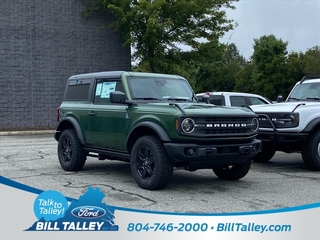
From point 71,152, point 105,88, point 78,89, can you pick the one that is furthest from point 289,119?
point 71,152

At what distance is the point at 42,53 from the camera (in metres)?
24.1

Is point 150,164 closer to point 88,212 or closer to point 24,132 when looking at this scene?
point 88,212

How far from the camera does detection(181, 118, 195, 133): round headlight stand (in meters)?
7.49

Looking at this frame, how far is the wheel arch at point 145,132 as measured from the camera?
25.2ft

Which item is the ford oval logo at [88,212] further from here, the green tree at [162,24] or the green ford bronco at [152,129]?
the green tree at [162,24]

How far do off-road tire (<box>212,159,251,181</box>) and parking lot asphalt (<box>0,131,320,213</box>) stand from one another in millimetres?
136

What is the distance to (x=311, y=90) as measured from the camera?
38.4 feet

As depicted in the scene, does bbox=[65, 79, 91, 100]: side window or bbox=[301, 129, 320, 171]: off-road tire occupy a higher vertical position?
bbox=[65, 79, 91, 100]: side window

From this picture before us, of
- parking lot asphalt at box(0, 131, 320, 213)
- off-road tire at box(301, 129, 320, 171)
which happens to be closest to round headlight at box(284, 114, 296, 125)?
off-road tire at box(301, 129, 320, 171)

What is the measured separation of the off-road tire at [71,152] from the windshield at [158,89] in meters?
1.78

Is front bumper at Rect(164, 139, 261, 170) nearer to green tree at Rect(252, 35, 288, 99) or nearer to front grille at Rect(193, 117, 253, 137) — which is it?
front grille at Rect(193, 117, 253, 137)

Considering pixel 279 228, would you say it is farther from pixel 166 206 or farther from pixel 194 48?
pixel 194 48

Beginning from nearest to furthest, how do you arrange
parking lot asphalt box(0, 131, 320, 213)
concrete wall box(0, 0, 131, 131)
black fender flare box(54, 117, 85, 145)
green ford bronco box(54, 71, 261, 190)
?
parking lot asphalt box(0, 131, 320, 213) < green ford bronco box(54, 71, 261, 190) < black fender flare box(54, 117, 85, 145) < concrete wall box(0, 0, 131, 131)

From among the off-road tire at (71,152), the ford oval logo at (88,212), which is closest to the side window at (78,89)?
the off-road tire at (71,152)
